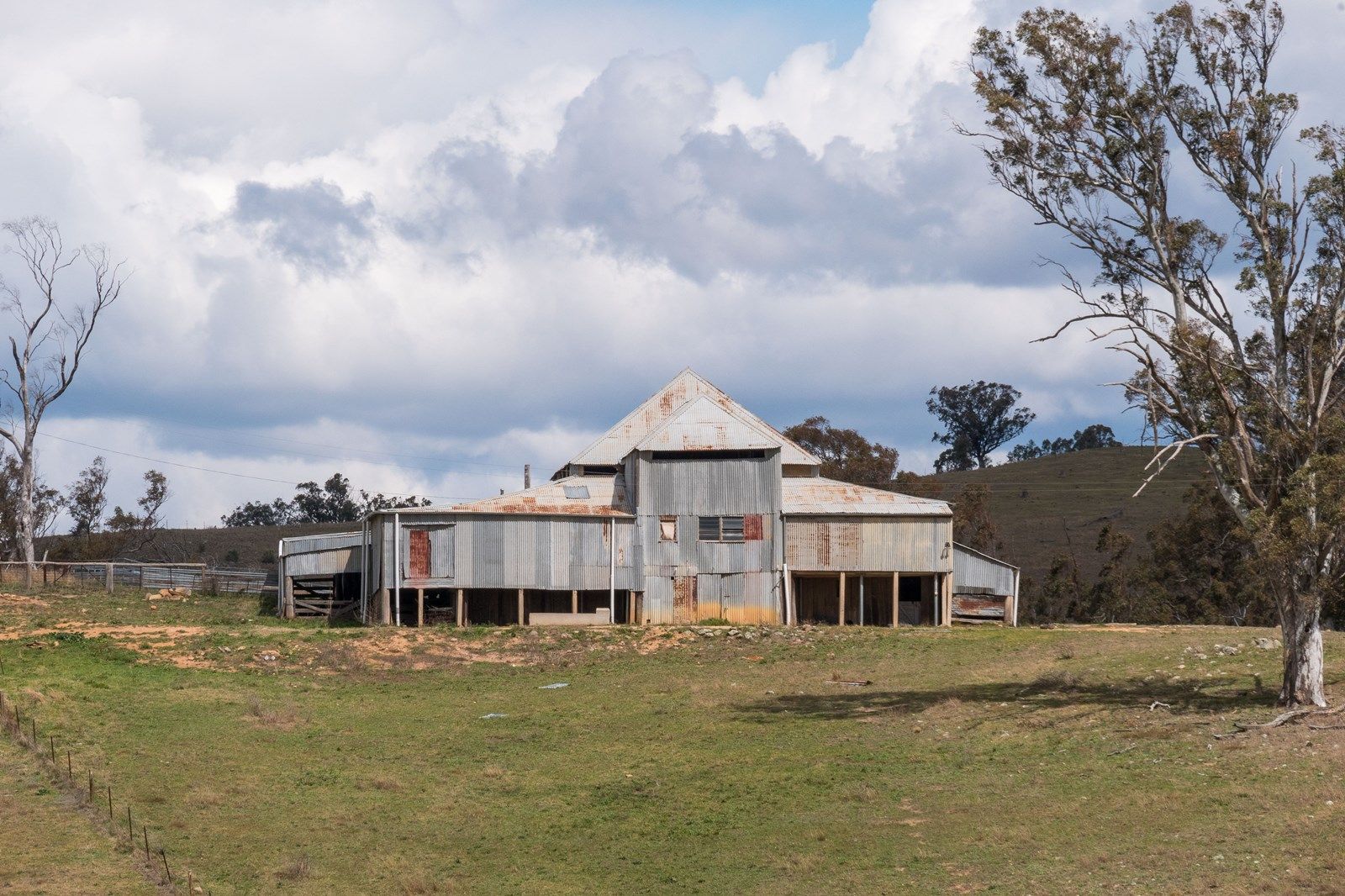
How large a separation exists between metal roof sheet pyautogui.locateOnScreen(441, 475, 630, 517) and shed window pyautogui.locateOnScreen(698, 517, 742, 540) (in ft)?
9.92

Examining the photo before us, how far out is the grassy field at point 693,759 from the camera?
2452 centimetres

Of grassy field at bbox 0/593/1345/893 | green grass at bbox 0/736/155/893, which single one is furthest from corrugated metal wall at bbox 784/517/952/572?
green grass at bbox 0/736/155/893

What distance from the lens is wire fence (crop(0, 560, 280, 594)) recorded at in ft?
227

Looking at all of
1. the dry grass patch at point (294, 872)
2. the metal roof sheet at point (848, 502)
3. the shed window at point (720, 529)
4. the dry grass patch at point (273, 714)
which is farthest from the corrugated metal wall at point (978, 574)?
the dry grass patch at point (294, 872)

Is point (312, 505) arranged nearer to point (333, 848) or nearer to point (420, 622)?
point (420, 622)

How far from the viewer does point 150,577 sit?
72312 mm

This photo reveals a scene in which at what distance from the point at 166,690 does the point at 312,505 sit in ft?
397

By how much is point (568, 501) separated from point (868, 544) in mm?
11944

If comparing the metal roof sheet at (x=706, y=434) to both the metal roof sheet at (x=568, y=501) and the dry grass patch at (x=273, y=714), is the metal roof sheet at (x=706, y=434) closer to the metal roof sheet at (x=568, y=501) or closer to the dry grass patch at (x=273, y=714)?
the metal roof sheet at (x=568, y=501)

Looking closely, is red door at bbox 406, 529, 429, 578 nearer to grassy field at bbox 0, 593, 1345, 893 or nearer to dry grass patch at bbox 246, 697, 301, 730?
grassy field at bbox 0, 593, 1345, 893

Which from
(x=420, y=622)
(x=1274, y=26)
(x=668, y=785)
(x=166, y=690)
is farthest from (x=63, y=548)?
(x=1274, y=26)

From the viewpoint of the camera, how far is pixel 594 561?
58.0m

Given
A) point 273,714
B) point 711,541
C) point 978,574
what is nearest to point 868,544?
point 978,574

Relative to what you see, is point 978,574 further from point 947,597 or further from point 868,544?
point 868,544
